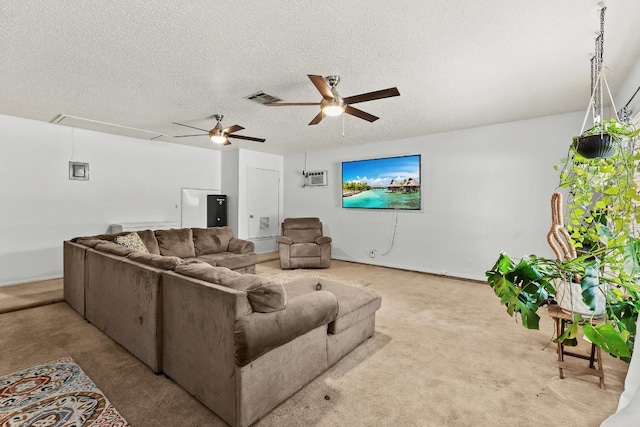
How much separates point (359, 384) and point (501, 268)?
5.31 feet

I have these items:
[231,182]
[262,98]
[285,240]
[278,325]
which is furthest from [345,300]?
[231,182]

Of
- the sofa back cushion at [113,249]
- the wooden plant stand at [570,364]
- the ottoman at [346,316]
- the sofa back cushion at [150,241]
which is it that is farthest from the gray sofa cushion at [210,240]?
the wooden plant stand at [570,364]

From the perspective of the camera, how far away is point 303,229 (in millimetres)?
6195

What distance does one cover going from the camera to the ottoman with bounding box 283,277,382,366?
2320 millimetres

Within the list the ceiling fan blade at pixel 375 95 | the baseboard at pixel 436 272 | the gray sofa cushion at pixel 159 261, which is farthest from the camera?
the baseboard at pixel 436 272

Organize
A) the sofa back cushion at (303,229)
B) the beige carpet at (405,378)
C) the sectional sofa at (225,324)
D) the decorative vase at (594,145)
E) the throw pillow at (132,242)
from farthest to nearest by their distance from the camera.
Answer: the sofa back cushion at (303,229) → the throw pillow at (132,242) → the beige carpet at (405,378) → the sectional sofa at (225,324) → the decorative vase at (594,145)

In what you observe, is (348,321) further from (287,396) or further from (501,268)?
(501,268)

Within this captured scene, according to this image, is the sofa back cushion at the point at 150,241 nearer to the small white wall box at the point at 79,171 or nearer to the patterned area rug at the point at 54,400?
the small white wall box at the point at 79,171

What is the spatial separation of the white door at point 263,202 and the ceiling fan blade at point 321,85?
4.54m

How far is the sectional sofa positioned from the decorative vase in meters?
1.74

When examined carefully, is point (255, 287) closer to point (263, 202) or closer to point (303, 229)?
point (303, 229)

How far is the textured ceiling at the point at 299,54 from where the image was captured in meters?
2.05

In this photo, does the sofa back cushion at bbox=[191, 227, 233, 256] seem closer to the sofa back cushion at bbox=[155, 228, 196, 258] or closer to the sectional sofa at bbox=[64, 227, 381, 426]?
the sofa back cushion at bbox=[155, 228, 196, 258]

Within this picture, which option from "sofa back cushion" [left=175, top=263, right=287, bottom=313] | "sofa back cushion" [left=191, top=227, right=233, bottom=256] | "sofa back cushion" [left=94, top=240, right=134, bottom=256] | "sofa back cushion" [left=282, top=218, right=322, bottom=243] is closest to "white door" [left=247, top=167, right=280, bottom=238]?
"sofa back cushion" [left=282, top=218, right=322, bottom=243]
